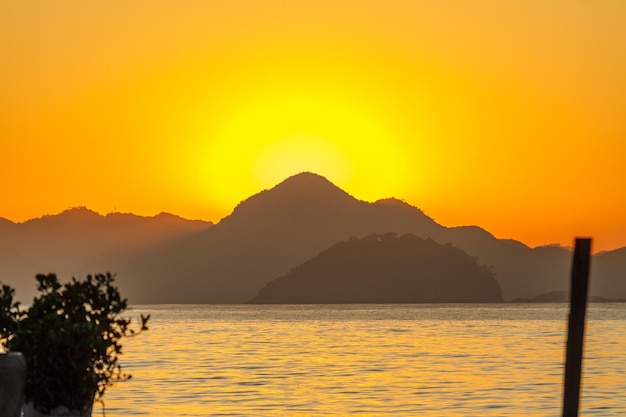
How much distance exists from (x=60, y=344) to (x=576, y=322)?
8.77m

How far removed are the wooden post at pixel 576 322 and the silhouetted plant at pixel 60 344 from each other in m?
7.34

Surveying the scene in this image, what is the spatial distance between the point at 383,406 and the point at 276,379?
53.3 feet

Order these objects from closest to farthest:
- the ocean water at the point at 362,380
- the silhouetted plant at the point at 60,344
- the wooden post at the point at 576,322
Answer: the wooden post at the point at 576,322 → the silhouetted plant at the point at 60,344 → the ocean water at the point at 362,380

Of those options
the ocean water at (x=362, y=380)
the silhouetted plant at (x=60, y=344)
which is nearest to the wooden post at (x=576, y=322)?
the silhouetted plant at (x=60, y=344)

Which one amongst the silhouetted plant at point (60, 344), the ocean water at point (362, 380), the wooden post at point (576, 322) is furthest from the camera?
the ocean water at point (362, 380)

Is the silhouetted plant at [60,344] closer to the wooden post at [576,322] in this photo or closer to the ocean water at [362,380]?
the wooden post at [576,322]

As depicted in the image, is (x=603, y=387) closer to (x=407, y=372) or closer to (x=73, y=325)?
(x=407, y=372)

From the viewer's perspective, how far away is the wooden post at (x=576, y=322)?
21.2 metres

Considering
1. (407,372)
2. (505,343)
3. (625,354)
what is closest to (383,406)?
(407,372)

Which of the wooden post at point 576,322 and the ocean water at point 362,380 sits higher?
the wooden post at point 576,322

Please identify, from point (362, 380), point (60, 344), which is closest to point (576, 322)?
point (60, 344)

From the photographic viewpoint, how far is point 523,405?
46906mm

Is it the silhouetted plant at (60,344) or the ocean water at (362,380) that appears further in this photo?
the ocean water at (362,380)

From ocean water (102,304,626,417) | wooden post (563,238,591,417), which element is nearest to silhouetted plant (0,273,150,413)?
wooden post (563,238,591,417)
